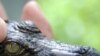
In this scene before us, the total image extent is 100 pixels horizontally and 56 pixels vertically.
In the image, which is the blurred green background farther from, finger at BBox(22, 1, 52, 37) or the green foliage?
finger at BBox(22, 1, 52, 37)

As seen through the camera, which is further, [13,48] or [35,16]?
[35,16]

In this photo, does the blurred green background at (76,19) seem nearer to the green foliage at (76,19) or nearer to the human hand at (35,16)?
the green foliage at (76,19)

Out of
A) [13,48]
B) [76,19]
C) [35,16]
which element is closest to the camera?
[13,48]

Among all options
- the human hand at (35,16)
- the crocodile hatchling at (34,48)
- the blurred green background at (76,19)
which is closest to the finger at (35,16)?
the human hand at (35,16)

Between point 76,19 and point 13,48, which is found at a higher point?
point 76,19

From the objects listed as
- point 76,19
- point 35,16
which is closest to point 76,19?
point 76,19

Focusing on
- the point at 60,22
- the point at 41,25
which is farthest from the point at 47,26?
the point at 60,22

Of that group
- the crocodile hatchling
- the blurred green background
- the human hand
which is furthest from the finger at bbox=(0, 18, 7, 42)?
the blurred green background

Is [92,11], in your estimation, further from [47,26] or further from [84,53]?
[84,53]

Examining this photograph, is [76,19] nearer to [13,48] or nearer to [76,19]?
[76,19]
